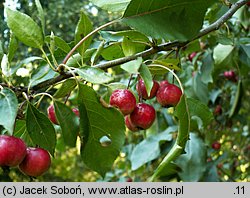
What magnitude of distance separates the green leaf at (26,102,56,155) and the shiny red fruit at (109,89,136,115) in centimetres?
15

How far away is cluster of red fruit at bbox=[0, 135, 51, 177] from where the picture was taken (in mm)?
889

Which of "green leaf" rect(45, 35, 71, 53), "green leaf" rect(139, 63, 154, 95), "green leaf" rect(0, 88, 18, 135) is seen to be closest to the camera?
"green leaf" rect(0, 88, 18, 135)

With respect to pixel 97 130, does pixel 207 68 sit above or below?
below

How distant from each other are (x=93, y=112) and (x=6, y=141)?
0.22 meters

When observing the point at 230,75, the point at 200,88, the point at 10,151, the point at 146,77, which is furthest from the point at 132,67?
the point at 230,75

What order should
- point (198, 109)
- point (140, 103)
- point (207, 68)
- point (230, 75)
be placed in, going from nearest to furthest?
1. point (140, 103)
2. point (198, 109)
3. point (207, 68)
4. point (230, 75)

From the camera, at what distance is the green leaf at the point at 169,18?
1.00 m

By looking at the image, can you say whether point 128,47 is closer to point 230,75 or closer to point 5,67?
point 5,67

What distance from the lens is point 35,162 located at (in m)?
0.94

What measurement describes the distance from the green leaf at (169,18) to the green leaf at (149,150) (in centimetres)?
112

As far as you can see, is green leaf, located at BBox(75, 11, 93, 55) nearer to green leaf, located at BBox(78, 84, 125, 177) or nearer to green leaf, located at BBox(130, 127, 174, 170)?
green leaf, located at BBox(78, 84, 125, 177)

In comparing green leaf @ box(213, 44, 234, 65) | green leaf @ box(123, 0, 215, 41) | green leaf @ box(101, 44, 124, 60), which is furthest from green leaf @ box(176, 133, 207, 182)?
green leaf @ box(123, 0, 215, 41)

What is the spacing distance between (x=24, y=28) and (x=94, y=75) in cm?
20

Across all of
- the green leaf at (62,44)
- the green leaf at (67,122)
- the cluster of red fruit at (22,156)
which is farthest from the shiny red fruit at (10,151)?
the green leaf at (62,44)
